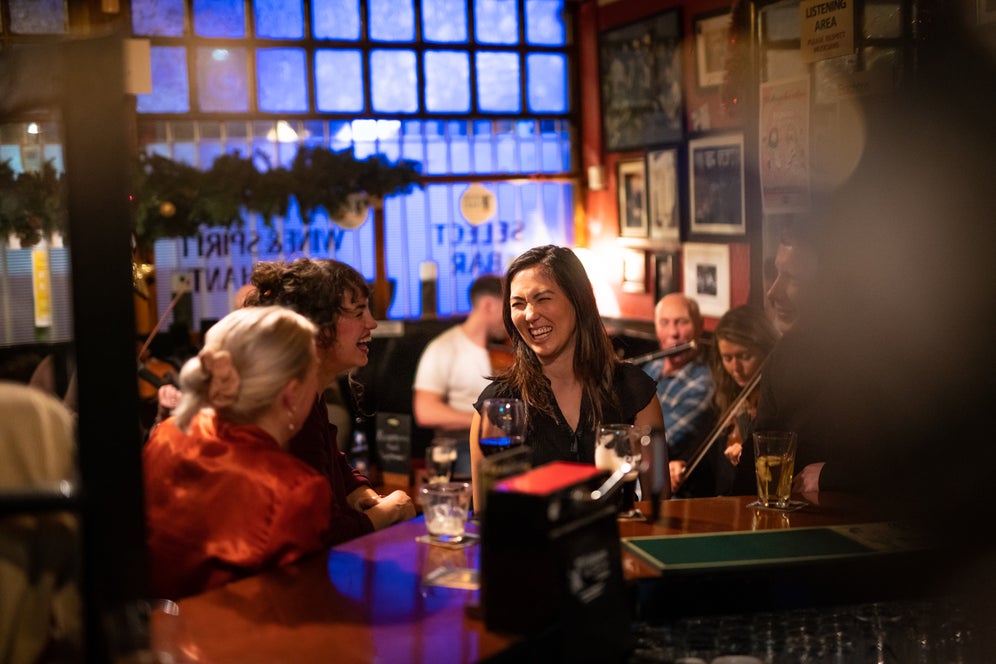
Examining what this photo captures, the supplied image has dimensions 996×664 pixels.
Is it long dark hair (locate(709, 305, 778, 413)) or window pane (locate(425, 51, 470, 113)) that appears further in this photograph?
window pane (locate(425, 51, 470, 113))

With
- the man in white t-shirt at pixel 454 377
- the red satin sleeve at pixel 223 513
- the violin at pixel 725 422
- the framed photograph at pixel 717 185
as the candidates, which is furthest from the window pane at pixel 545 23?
the red satin sleeve at pixel 223 513

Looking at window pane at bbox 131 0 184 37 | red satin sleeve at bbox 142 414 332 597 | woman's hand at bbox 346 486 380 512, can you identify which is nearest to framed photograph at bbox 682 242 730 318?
window pane at bbox 131 0 184 37

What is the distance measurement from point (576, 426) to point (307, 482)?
1095 millimetres

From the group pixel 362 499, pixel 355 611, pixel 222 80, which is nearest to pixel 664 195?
pixel 222 80

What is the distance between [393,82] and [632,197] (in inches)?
66.4

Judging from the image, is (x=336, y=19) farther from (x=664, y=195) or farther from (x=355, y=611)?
(x=355, y=611)

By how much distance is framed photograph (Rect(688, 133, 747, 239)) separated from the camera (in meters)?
5.54

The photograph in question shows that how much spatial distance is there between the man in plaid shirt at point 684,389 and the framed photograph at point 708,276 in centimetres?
91

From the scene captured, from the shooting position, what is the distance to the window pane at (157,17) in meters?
6.24

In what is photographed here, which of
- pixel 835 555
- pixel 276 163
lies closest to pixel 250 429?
pixel 835 555

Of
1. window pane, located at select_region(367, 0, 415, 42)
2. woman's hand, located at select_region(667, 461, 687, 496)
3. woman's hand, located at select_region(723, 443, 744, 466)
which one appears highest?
window pane, located at select_region(367, 0, 415, 42)

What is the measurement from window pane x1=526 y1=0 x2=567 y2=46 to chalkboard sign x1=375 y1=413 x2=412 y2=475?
3040mm

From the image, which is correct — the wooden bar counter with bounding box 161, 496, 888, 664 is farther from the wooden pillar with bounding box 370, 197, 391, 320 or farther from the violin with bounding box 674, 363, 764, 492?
the wooden pillar with bounding box 370, 197, 391, 320

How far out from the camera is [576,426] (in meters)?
2.89
